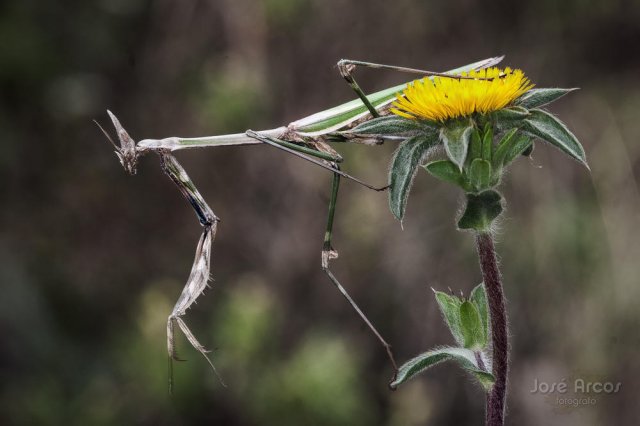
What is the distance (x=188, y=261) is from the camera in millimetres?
5730

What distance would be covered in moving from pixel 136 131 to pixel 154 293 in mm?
1879

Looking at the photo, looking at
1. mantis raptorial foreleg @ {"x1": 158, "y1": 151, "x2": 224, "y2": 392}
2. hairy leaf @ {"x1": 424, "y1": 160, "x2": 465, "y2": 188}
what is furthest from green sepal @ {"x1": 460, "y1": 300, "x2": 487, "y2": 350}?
mantis raptorial foreleg @ {"x1": 158, "y1": 151, "x2": 224, "y2": 392}

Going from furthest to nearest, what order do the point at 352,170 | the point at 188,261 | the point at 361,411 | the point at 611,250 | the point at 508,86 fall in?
the point at 188,261 < the point at 352,170 < the point at 611,250 < the point at 361,411 < the point at 508,86

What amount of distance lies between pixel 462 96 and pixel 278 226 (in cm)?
404

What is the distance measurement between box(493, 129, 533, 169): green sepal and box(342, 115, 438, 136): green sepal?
170 millimetres

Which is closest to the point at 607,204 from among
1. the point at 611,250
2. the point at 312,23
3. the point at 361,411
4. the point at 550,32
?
the point at 611,250

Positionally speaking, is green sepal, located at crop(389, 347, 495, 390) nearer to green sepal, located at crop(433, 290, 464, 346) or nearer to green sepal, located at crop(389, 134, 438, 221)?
green sepal, located at crop(433, 290, 464, 346)

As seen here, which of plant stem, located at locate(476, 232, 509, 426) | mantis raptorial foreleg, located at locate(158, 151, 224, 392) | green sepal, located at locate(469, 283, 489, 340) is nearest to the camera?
plant stem, located at locate(476, 232, 509, 426)

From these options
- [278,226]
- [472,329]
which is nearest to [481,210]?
[472,329]

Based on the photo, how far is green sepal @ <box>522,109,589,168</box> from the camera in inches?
61.3

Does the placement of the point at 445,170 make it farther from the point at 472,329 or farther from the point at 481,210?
the point at 472,329

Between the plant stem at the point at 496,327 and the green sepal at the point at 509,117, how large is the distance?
250mm

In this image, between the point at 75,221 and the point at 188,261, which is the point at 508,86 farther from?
the point at 75,221

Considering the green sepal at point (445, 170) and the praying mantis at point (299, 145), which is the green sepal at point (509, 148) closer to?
the green sepal at point (445, 170)
